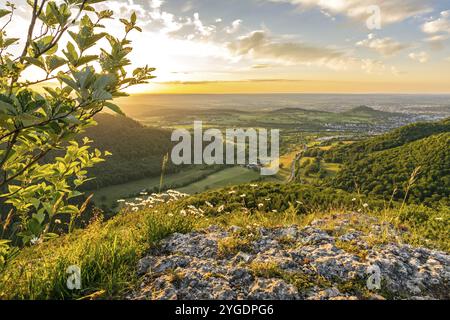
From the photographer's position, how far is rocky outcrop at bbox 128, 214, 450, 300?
12.6ft

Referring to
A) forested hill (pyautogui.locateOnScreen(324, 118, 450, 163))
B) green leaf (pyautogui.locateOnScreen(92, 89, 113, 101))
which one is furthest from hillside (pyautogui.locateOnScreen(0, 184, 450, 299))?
forested hill (pyautogui.locateOnScreen(324, 118, 450, 163))

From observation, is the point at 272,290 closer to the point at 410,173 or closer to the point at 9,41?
the point at 9,41

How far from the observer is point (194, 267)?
14.4 ft

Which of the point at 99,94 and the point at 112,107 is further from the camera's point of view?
the point at 112,107

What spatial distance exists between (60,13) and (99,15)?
0.34 meters

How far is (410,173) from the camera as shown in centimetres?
4138

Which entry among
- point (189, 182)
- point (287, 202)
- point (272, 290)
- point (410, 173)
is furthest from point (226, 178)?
point (272, 290)

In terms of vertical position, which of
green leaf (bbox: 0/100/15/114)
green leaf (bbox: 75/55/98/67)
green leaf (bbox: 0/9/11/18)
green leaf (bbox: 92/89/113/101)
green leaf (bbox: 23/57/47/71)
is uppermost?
green leaf (bbox: 0/9/11/18)

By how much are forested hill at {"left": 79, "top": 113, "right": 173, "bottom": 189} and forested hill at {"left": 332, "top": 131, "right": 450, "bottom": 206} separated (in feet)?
197

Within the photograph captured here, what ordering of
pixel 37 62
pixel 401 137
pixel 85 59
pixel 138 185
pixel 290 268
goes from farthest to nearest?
pixel 138 185, pixel 401 137, pixel 290 268, pixel 85 59, pixel 37 62

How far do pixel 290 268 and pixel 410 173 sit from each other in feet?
147

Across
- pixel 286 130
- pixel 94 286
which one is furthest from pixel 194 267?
pixel 286 130

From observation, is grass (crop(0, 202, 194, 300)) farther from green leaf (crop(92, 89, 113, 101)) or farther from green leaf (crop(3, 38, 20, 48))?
green leaf (crop(3, 38, 20, 48))
